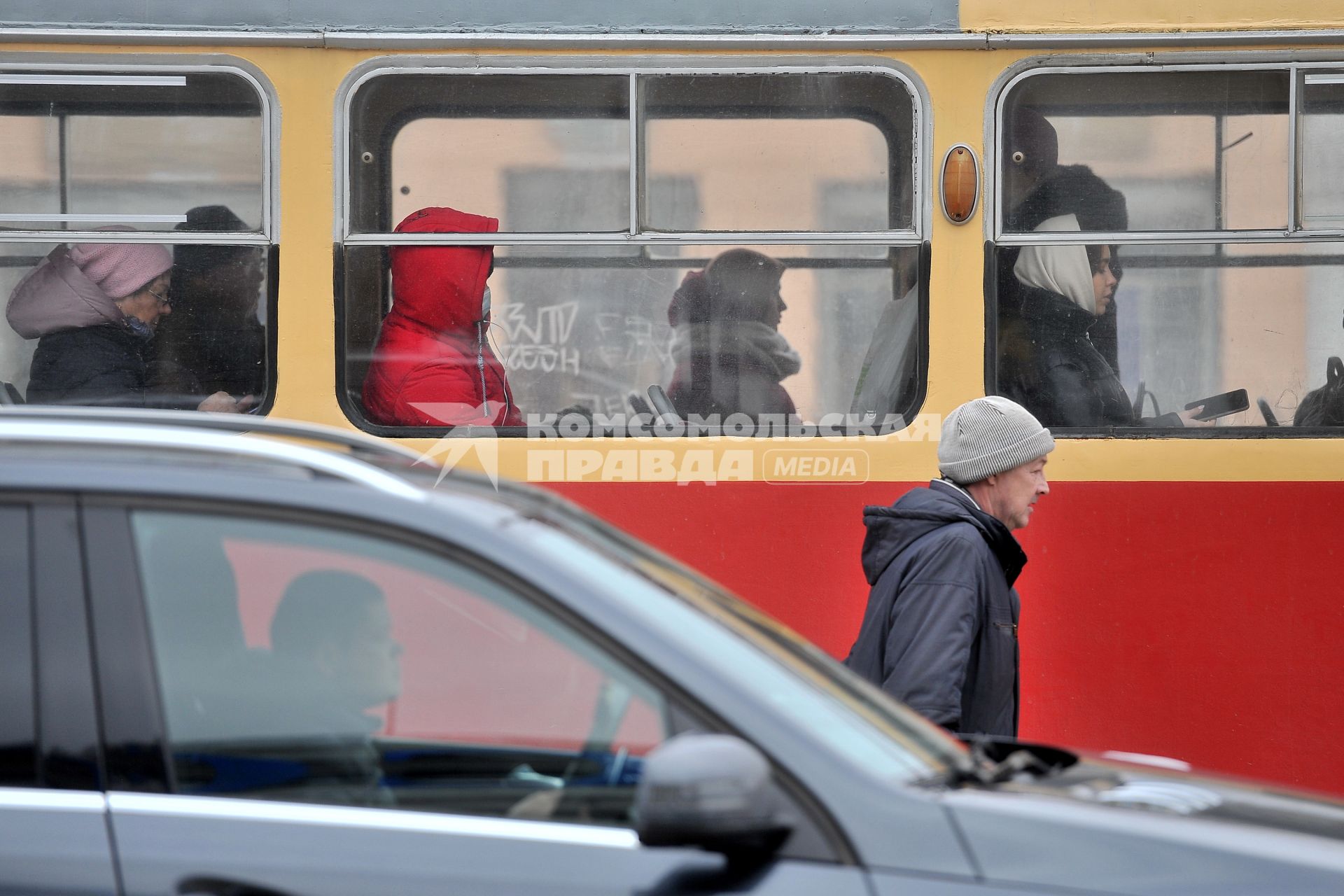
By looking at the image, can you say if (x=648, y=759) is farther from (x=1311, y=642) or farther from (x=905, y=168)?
(x=1311, y=642)

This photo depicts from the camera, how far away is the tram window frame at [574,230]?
401 centimetres

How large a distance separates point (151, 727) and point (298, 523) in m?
0.33

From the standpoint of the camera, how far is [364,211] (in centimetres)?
403

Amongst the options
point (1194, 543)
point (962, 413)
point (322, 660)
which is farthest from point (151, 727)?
point (1194, 543)

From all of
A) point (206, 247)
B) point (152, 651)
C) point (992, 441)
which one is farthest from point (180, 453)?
point (206, 247)

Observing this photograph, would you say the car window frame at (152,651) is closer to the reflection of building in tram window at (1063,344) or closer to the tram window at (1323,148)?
the reflection of building in tram window at (1063,344)

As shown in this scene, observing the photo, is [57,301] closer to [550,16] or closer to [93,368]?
[93,368]

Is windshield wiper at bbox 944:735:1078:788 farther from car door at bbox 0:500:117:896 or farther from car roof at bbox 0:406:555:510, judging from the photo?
car door at bbox 0:500:117:896

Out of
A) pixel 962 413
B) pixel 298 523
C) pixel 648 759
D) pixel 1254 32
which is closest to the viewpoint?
pixel 648 759

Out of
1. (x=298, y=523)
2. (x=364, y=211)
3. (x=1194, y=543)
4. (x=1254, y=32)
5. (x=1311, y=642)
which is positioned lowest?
(x=1311, y=642)

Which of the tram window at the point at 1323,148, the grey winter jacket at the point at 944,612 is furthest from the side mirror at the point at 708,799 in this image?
the tram window at the point at 1323,148

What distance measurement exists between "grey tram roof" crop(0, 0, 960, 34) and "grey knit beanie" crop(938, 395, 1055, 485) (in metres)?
1.44

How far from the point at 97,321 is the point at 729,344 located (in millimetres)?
1976

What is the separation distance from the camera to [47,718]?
172 cm
